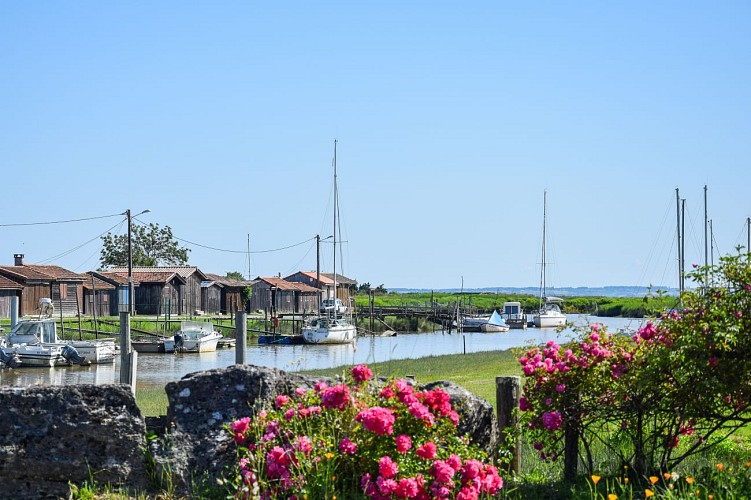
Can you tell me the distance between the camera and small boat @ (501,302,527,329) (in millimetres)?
98438

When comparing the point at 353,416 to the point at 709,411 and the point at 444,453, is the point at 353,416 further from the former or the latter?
the point at 709,411

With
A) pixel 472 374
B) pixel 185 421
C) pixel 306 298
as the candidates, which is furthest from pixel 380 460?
pixel 306 298

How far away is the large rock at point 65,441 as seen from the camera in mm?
7984

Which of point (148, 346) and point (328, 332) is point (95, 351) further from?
point (328, 332)

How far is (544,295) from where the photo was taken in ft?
342

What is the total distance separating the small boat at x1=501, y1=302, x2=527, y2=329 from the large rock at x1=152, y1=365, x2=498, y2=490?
91.2m

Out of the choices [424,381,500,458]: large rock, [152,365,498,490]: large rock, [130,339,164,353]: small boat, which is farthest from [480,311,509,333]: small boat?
[152,365,498,490]: large rock

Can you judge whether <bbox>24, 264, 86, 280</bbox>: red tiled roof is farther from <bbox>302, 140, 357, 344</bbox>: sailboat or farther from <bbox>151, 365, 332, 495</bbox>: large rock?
<bbox>151, 365, 332, 495</bbox>: large rock

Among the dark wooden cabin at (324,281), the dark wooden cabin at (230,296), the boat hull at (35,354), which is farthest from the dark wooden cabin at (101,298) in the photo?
the dark wooden cabin at (324,281)

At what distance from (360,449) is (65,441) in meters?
2.70

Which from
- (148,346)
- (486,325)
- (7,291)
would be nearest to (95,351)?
(148,346)

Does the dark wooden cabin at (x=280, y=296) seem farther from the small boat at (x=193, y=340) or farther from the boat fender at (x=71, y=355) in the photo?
the boat fender at (x=71, y=355)

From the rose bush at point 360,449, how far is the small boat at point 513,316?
301 ft

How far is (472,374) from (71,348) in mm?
26662
